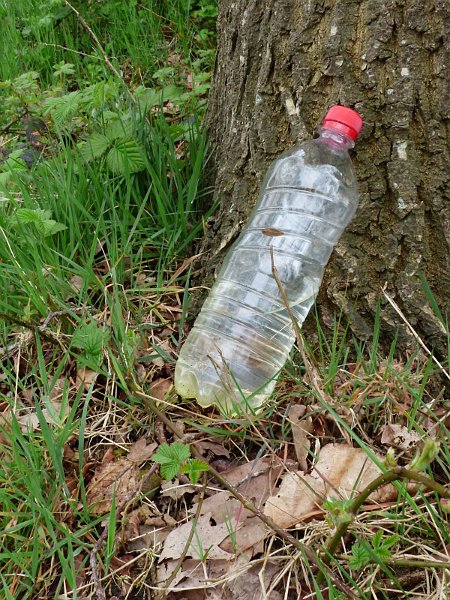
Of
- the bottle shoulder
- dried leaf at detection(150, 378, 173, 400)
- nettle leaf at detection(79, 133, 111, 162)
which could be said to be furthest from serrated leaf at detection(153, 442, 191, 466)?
nettle leaf at detection(79, 133, 111, 162)

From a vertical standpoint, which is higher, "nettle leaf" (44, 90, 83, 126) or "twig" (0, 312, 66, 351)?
"nettle leaf" (44, 90, 83, 126)

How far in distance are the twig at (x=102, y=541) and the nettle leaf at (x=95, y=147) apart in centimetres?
130

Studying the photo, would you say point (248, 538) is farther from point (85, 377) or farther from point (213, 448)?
point (85, 377)

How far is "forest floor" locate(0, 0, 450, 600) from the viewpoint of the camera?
1.62 meters

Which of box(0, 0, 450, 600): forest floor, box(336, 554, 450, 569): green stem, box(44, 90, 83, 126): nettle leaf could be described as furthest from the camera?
box(44, 90, 83, 126): nettle leaf

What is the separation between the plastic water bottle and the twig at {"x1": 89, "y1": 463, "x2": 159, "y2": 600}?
0.33 m

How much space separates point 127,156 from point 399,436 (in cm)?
143

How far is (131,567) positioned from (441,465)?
2.89ft

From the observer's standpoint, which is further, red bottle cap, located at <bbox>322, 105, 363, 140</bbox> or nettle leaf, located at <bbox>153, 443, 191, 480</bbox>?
red bottle cap, located at <bbox>322, 105, 363, 140</bbox>

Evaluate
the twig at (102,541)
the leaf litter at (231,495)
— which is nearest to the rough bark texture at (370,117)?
the leaf litter at (231,495)

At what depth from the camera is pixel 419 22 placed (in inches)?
71.3

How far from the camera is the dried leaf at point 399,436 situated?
182 centimetres

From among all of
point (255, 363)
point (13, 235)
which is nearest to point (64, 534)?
point (255, 363)

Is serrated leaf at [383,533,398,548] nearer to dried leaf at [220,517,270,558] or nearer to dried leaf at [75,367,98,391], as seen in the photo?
dried leaf at [220,517,270,558]
